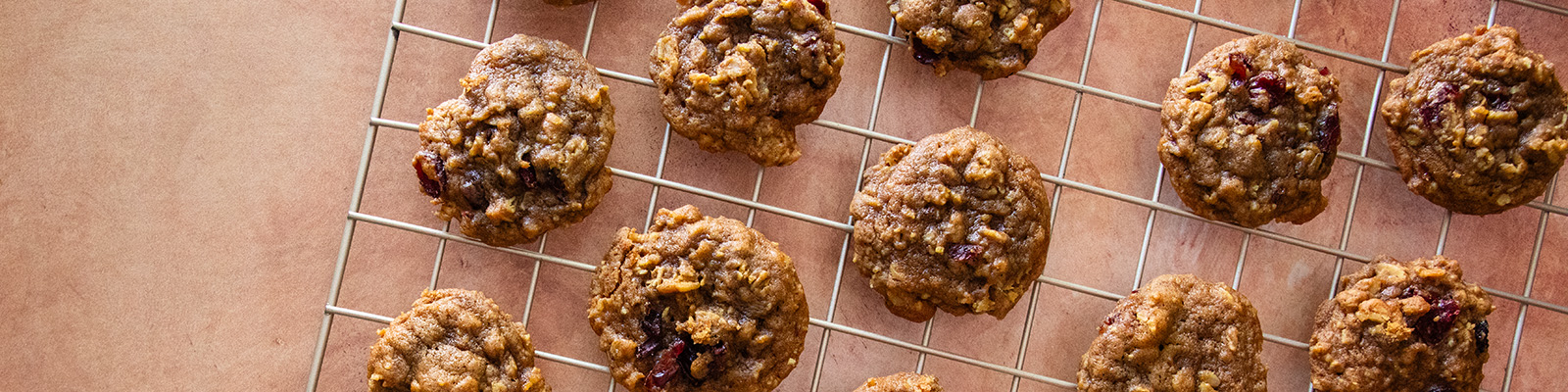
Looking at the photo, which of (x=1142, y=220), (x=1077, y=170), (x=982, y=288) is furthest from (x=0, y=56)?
(x=1142, y=220)

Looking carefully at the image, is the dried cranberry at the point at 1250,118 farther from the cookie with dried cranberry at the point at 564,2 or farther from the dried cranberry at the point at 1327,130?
the cookie with dried cranberry at the point at 564,2

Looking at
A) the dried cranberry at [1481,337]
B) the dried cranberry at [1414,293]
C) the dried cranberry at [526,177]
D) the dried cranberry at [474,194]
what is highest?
the dried cranberry at [1414,293]

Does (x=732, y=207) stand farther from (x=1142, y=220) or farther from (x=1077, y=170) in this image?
(x=1142, y=220)

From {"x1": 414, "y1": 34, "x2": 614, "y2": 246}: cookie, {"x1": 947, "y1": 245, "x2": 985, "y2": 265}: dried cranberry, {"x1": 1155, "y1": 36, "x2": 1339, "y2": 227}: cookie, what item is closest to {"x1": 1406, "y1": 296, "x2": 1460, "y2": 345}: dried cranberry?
{"x1": 1155, "y1": 36, "x2": 1339, "y2": 227}: cookie

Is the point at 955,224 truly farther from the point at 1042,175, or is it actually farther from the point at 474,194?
the point at 474,194

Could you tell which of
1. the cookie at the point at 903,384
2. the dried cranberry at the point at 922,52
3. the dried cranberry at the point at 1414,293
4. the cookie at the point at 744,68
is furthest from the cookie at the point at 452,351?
the dried cranberry at the point at 1414,293

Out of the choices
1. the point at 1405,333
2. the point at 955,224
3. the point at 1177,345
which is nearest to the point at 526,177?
the point at 955,224
